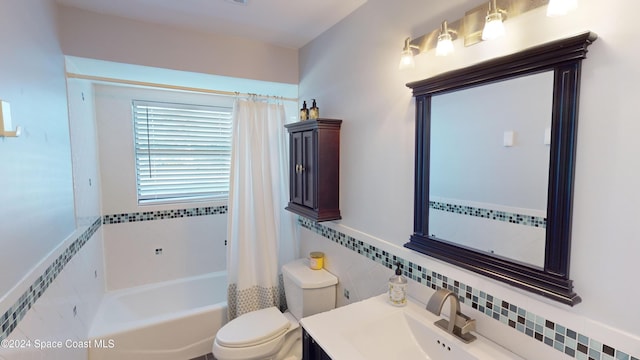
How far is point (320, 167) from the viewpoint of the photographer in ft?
6.64

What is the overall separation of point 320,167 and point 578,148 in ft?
4.48

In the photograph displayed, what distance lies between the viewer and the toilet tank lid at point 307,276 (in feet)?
6.79

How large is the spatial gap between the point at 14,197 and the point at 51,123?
62 centimetres

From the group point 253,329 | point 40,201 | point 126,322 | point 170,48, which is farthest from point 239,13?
point 126,322

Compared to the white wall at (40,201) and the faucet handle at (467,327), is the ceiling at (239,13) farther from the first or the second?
the faucet handle at (467,327)

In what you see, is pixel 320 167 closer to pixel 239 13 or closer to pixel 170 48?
pixel 239 13

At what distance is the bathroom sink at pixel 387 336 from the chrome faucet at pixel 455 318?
0.09ft

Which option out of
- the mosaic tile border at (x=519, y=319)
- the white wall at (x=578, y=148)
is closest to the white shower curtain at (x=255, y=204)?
the white wall at (x=578, y=148)

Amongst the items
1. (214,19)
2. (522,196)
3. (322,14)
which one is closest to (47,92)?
(214,19)

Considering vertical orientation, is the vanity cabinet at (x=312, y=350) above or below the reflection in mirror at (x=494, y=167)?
below

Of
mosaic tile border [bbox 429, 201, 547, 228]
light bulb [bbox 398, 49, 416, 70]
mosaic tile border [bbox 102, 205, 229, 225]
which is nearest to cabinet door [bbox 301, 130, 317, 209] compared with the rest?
light bulb [bbox 398, 49, 416, 70]

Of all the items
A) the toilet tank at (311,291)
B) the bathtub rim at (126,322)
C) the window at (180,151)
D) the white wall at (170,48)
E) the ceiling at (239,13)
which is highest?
the ceiling at (239,13)

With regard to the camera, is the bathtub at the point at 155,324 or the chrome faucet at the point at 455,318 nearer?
the chrome faucet at the point at 455,318

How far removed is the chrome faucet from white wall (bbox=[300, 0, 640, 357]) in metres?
0.07
